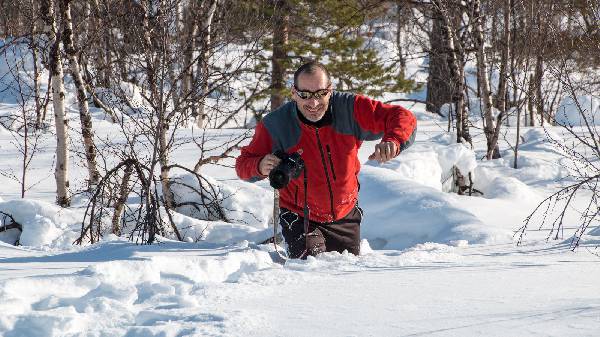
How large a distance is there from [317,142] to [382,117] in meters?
0.38

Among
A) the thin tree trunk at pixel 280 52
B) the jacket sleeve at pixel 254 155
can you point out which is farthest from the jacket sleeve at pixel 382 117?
the thin tree trunk at pixel 280 52

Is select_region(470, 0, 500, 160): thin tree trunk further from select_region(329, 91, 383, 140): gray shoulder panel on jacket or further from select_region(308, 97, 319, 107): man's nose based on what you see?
select_region(308, 97, 319, 107): man's nose

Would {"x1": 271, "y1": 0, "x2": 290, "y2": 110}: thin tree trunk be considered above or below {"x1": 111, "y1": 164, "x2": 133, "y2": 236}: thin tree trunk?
above

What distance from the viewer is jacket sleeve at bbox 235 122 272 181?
3.93 m

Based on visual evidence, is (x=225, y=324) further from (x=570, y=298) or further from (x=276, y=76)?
(x=276, y=76)

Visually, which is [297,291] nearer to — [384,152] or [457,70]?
[384,152]

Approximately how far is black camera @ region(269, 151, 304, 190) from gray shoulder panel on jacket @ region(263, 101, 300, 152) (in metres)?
0.20

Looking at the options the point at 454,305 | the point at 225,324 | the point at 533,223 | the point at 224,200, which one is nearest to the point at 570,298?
the point at 454,305

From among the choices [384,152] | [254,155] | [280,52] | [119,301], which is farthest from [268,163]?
[280,52]

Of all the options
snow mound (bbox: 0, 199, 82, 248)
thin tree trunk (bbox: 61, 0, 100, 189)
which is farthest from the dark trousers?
thin tree trunk (bbox: 61, 0, 100, 189)

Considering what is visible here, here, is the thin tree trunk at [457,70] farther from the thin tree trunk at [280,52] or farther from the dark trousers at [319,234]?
the dark trousers at [319,234]

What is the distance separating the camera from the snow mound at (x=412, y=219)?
6160mm

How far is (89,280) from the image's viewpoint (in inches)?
110

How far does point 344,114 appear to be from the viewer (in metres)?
3.99
